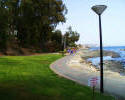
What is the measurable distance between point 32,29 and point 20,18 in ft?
13.3

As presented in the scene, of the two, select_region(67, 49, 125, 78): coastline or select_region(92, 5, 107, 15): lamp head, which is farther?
select_region(67, 49, 125, 78): coastline

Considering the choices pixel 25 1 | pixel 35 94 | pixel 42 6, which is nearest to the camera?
pixel 35 94

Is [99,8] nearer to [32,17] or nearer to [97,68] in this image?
[97,68]

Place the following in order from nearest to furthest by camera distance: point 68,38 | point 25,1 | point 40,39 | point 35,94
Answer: point 35,94, point 25,1, point 40,39, point 68,38

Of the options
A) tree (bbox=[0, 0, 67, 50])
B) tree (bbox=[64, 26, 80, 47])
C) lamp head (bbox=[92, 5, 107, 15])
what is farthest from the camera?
tree (bbox=[64, 26, 80, 47])

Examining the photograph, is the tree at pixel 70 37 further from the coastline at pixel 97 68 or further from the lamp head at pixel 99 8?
the lamp head at pixel 99 8

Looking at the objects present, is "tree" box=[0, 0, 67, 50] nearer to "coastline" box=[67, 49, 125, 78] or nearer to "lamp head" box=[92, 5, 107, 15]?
"coastline" box=[67, 49, 125, 78]

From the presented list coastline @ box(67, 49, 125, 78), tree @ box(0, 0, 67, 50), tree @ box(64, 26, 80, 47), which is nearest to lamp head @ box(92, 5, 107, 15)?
coastline @ box(67, 49, 125, 78)

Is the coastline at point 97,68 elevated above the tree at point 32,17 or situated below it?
below

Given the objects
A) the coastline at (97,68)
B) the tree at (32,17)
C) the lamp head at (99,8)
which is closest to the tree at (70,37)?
the tree at (32,17)

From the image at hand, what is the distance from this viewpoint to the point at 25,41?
146 feet

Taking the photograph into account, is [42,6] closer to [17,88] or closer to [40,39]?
[40,39]

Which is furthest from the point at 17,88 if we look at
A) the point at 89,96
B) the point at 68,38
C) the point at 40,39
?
the point at 68,38

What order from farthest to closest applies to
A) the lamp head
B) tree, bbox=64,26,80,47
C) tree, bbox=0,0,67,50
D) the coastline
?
tree, bbox=64,26,80,47
tree, bbox=0,0,67,50
the coastline
the lamp head
